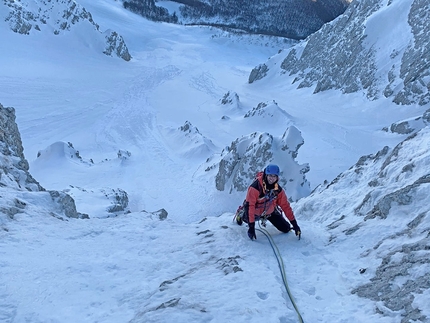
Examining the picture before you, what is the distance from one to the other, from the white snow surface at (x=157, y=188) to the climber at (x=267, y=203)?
0.34 m

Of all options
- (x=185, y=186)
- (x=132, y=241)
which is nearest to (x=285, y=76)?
(x=185, y=186)

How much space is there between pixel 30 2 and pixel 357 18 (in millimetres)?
Answer: 38511

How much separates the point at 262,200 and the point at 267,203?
0.45 feet

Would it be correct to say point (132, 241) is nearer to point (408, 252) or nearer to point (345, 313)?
point (345, 313)

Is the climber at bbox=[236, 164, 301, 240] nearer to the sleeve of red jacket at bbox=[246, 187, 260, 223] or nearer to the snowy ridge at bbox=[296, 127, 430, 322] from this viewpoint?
the sleeve of red jacket at bbox=[246, 187, 260, 223]

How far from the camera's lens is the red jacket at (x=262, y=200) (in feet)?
25.7

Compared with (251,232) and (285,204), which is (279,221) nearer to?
(285,204)

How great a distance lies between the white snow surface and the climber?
1.11 feet

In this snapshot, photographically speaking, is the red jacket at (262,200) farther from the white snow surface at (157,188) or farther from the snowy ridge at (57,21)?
the snowy ridge at (57,21)

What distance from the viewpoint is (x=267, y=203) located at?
8016mm

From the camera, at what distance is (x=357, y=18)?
37.5 metres

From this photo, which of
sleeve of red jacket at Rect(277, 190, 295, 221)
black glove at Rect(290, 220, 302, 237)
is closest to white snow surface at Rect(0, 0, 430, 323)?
black glove at Rect(290, 220, 302, 237)

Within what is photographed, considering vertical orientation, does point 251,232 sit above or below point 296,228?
above

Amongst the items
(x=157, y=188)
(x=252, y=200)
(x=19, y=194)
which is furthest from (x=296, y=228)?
(x=157, y=188)
